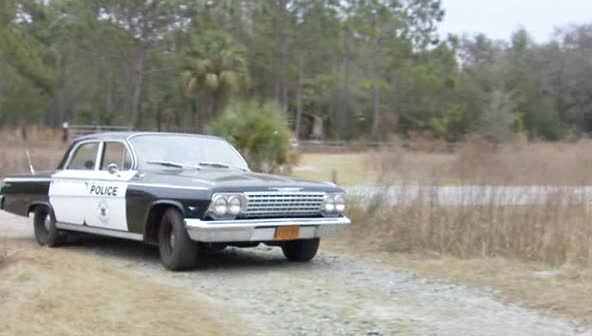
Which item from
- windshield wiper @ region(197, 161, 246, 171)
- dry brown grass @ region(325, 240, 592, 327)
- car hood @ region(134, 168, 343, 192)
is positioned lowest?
dry brown grass @ region(325, 240, 592, 327)

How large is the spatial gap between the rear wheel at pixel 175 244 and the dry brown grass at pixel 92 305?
1.37ft

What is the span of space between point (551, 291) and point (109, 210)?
4857mm

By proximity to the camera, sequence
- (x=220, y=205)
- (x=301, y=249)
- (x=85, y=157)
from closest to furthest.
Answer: (x=220, y=205) → (x=301, y=249) → (x=85, y=157)

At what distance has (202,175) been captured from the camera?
9227mm

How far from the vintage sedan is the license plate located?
0.01 meters

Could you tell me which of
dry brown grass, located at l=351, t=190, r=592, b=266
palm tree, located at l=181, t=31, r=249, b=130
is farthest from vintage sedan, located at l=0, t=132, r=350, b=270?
palm tree, located at l=181, t=31, r=249, b=130

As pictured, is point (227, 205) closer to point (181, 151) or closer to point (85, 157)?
point (181, 151)

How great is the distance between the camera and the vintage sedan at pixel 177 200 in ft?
28.4

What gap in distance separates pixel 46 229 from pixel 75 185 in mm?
957

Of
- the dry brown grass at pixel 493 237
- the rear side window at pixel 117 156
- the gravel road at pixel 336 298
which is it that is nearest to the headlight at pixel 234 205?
the gravel road at pixel 336 298

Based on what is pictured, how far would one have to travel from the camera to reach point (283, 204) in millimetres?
8984

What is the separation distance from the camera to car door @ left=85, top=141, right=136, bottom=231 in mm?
9703

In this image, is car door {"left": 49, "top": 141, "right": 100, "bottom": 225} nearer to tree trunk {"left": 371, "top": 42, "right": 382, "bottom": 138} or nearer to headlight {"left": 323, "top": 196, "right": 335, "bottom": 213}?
headlight {"left": 323, "top": 196, "right": 335, "bottom": 213}

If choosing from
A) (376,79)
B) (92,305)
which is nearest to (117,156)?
(92,305)
